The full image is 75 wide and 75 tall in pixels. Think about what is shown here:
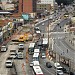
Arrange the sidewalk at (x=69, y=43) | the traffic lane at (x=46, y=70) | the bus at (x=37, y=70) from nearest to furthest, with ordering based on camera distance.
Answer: the bus at (x=37, y=70), the traffic lane at (x=46, y=70), the sidewalk at (x=69, y=43)

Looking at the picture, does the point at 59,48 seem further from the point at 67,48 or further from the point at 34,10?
the point at 34,10

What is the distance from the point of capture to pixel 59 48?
1565 centimetres

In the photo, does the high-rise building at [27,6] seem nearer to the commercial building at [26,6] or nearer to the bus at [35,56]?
the commercial building at [26,6]

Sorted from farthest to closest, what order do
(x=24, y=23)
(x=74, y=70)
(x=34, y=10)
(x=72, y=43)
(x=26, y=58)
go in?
(x=34, y=10), (x=24, y=23), (x=72, y=43), (x=26, y=58), (x=74, y=70)

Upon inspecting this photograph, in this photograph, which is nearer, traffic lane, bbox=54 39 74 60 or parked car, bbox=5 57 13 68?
parked car, bbox=5 57 13 68

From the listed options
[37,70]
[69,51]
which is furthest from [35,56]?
[37,70]

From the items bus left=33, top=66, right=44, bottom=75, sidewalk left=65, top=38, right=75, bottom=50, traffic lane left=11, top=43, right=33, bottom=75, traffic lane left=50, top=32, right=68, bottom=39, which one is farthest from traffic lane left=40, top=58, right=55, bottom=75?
traffic lane left=50, top=32, right=68, bottom=39

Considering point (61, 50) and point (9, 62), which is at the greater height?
point (9, 62)

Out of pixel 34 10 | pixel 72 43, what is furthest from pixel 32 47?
pixel 34 10

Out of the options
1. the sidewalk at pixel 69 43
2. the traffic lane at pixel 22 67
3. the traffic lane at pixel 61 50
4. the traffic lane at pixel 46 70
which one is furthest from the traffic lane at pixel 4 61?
the sidewalk at pixel 69 43

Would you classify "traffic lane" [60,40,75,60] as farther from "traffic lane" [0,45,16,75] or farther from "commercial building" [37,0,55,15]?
"commercial building" [37,0,55,15]

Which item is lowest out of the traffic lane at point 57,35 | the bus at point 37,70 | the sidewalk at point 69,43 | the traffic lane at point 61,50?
the traffic lane at point 57,35

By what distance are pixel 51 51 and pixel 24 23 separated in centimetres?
1148

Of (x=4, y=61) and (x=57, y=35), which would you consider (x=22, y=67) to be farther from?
(x=57, y=35)
